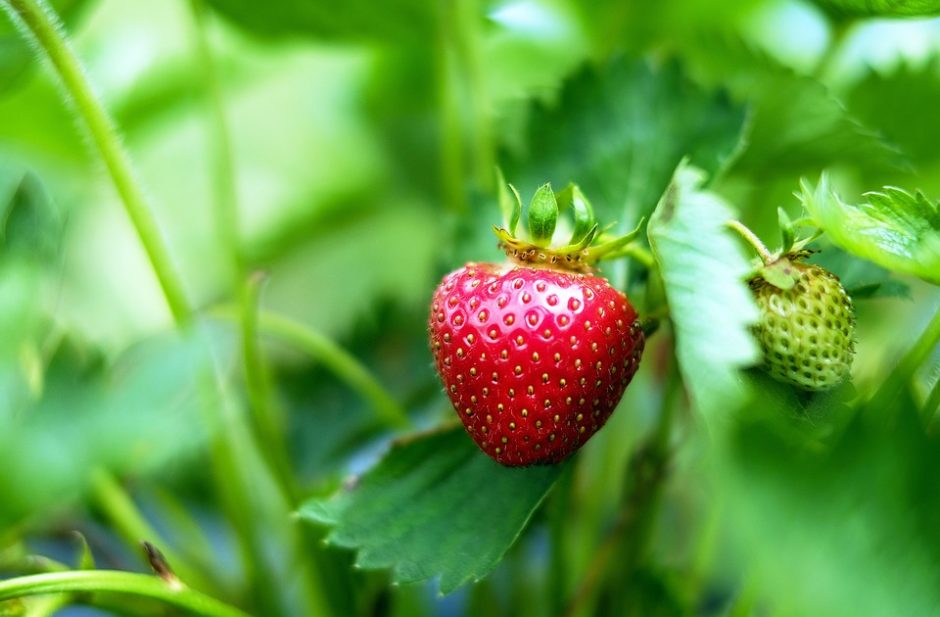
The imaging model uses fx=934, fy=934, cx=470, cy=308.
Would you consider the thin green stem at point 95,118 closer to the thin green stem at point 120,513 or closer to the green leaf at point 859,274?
the thin green stem at point 120,513

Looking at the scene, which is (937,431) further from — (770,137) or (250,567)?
(250,567)

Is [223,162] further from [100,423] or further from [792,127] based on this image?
[792,127]

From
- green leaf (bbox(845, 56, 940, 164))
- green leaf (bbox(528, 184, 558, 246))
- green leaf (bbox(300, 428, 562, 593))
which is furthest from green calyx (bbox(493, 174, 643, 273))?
green leaf (bbox(845, 56, 940, 164))

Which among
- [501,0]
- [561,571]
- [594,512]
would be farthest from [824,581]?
[501,0]

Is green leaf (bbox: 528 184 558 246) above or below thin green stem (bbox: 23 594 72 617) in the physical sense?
above

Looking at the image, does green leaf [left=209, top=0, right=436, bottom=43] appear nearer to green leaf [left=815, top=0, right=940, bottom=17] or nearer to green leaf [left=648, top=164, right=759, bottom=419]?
green leaf [left=815, top=0, right=940, bottom=17]
